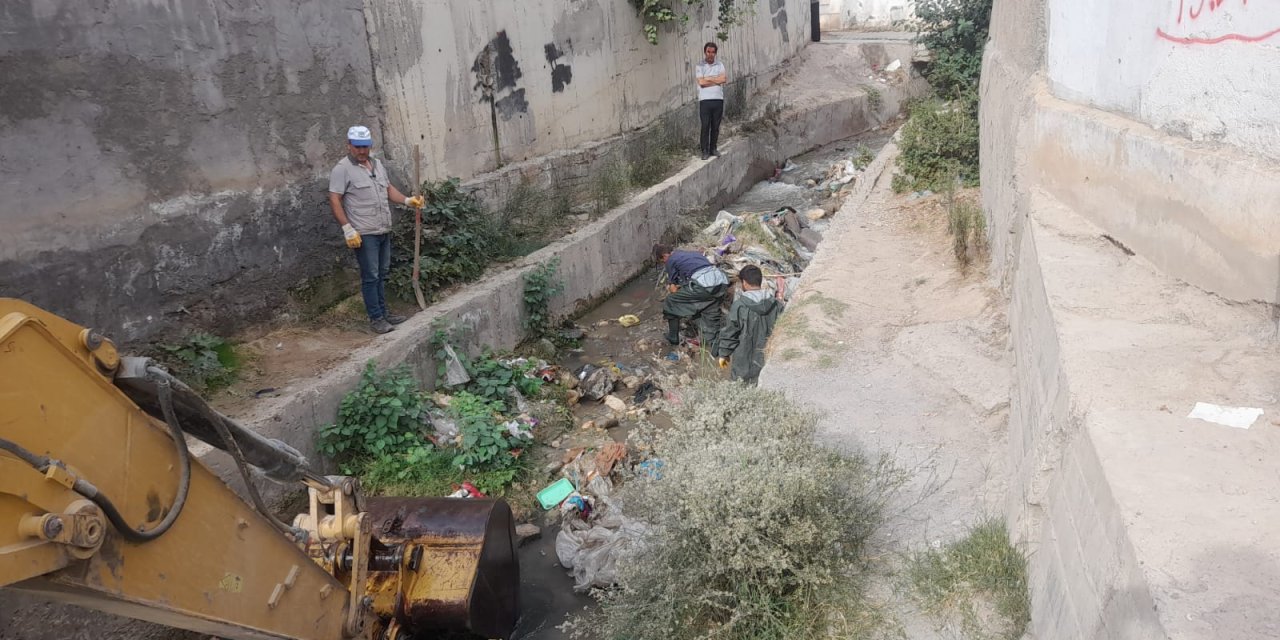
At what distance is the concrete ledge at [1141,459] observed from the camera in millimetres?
1706

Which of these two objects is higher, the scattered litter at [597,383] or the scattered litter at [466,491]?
the scattered litter at [466,491]

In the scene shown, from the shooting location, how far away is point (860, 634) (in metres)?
3.00

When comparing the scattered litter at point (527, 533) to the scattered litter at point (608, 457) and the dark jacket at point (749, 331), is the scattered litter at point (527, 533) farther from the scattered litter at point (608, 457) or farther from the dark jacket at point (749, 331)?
the dark jacket at point (749, 331)

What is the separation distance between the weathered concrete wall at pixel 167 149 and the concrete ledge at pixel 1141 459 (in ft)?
17.0

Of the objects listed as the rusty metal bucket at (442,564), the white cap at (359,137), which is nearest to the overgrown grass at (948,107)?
the white cap at (359,137)

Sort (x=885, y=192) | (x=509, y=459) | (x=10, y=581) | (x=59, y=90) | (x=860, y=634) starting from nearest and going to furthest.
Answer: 1. (x=10, y=581)
2. (x=860, y=634)
3. (x=59, y=90)
4. (x=509, y=459)
5. (x=885, y=192)

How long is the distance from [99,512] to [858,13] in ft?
78.3

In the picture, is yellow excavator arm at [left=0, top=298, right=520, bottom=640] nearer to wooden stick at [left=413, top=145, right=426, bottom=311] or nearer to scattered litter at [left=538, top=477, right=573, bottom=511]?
scattered litter at [left=538, top=477, right=573, bottom=511]

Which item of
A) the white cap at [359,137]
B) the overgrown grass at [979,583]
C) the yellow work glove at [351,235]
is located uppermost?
the white cap at [359,137]

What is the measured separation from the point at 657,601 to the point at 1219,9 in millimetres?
3026

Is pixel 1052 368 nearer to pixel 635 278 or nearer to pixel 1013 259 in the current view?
pixel 1013 259

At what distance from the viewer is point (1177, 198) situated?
9.87ft

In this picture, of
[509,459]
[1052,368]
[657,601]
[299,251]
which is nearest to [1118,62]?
[1052,368]

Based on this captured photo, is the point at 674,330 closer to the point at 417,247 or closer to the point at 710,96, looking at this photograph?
the point at 417,247
